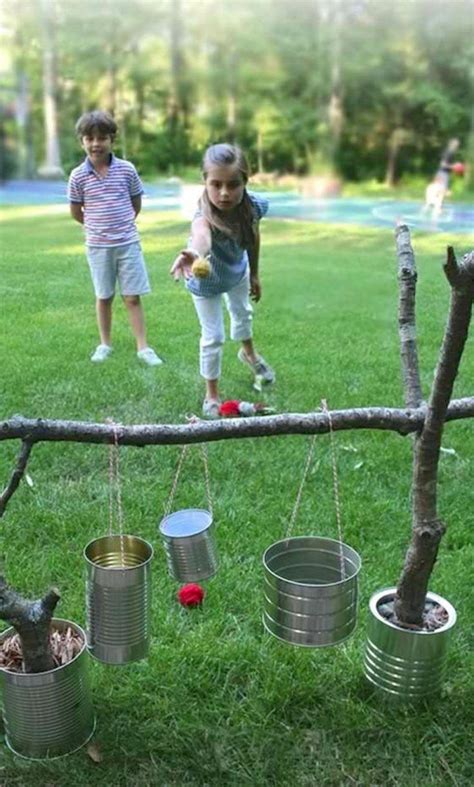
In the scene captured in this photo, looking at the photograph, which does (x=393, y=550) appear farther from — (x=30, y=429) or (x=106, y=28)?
(x=106, y=28)

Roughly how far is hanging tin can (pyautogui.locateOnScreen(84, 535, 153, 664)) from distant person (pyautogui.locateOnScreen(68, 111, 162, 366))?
1326mm

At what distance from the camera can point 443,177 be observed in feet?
4.67

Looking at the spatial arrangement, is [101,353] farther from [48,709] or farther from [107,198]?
→ [48,709]

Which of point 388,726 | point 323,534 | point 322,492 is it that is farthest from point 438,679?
point 322,492

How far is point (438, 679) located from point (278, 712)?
20 cm

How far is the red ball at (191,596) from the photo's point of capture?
1153 millimetres

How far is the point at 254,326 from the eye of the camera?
2.64 meters

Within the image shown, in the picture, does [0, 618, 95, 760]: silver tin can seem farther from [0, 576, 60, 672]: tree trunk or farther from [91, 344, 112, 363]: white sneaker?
[91, 344, 112, 363]: white sneaker

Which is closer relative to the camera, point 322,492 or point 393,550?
point 393,550

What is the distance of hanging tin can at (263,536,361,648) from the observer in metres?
0.82

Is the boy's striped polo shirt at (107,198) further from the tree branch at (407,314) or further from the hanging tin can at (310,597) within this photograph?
the hanging tin can at (310,597)

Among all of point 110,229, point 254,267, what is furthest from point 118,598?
point 110,229

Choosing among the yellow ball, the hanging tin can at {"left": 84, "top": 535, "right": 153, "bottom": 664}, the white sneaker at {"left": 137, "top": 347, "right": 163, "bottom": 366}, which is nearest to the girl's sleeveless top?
the yellow ball

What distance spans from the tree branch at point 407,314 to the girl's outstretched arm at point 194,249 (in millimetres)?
795
